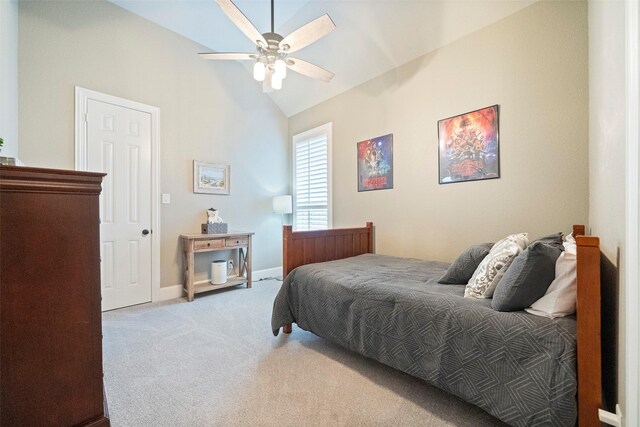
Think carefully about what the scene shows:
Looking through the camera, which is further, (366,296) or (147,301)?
(147,301)

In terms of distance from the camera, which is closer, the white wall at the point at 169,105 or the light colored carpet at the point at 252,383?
the light colored carpet at the point at 252,383

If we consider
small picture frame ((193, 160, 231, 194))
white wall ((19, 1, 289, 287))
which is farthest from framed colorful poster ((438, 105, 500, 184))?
small picture frame ((193, 160, 231, 194))

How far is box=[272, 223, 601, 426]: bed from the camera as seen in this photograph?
106 centimetres

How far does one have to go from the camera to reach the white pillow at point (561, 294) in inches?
48.1

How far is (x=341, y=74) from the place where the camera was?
3.57 metres

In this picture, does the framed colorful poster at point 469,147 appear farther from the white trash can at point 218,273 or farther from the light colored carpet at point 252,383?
the white trash can at point 218,273

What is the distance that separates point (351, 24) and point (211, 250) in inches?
127

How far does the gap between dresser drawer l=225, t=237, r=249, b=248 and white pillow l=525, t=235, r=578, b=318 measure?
128 inches

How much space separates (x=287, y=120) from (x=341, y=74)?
1.50 meters

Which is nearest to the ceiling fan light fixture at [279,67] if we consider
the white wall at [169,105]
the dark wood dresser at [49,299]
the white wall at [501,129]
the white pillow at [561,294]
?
the white wall at [501,129]

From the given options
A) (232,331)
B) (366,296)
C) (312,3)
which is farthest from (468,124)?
(232,331)

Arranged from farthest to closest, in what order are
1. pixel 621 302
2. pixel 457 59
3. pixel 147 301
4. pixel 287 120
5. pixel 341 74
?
pixel 287 120 < pixel 341 74 < pixel 147 301 < pixel 457 59 < pixel 621 302

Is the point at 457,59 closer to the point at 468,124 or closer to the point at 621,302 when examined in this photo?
the point at 468,124

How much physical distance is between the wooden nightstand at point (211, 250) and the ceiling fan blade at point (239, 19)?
2.32 meters
